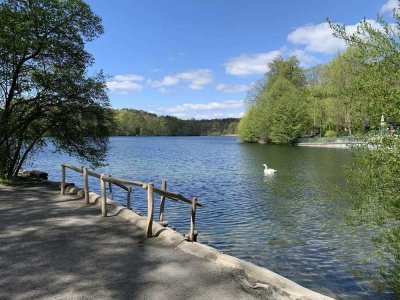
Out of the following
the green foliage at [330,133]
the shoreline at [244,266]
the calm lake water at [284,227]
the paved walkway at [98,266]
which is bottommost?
the calm lake water at [284,227]

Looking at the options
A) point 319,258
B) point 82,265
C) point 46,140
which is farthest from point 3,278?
point 46,140

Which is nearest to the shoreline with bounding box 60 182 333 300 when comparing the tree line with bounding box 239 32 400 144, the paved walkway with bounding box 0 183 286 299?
the paved walkway with bounding box 0 183 286 299

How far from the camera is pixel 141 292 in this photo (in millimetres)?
6176

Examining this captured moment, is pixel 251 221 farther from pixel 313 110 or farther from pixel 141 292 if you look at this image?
pixel 313 110

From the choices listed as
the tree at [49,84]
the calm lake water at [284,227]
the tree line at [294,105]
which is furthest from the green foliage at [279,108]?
the tree at [49,84]

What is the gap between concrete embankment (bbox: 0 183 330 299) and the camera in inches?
243

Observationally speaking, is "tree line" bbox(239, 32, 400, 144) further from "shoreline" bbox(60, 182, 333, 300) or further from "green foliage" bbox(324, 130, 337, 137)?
"shoreline" bbox(60, 182, 333, 300)

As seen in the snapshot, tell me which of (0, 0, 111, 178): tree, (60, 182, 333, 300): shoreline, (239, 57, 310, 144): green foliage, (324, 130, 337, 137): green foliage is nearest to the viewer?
(60, 182, 333, 300): shoreline

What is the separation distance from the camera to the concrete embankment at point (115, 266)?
616 centimetres

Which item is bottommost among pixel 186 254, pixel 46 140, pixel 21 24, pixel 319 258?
pixel 319 258

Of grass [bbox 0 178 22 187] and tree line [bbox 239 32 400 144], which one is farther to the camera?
tree line [bbox 239 32 400 144]

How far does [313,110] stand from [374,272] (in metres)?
78.2

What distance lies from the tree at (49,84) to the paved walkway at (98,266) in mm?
8432

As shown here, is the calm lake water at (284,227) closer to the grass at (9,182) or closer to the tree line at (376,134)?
the tree line at (376,134)
